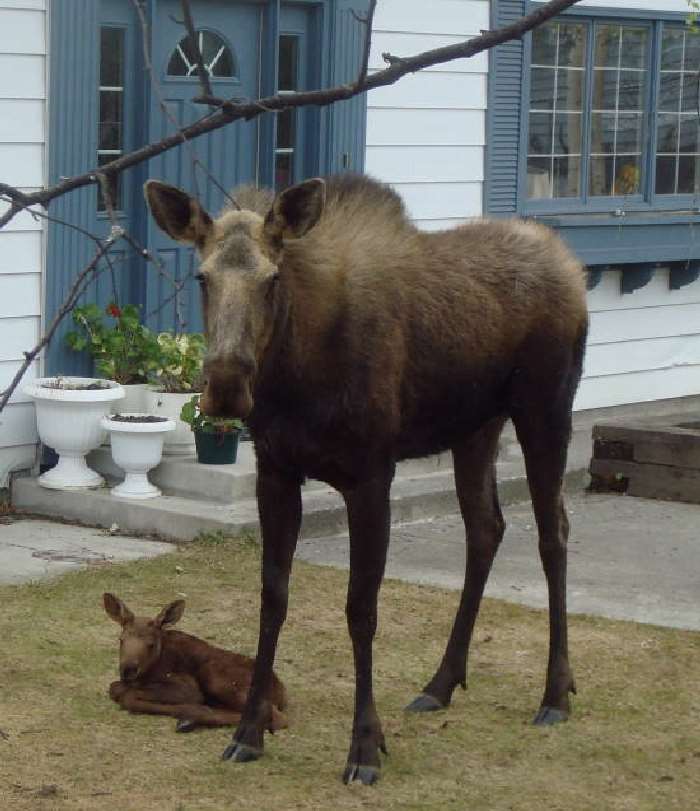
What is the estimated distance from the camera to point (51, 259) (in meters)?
9.79

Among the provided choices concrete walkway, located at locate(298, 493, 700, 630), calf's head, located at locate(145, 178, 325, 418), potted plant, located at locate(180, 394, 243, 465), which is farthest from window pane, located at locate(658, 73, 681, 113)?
calf's head, located at locate(145, 178, 325, 418)

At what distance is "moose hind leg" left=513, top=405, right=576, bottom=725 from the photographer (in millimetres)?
6445

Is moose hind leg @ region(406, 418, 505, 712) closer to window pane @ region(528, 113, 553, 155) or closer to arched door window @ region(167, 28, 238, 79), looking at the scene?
arched door window @ region(167, 28, 238, 79)

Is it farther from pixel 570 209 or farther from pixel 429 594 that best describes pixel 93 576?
pixel 570 209

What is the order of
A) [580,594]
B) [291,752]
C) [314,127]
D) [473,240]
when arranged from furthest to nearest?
[314,127], [580,594], [473,240], [291,752]

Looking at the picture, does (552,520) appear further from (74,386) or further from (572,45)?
(572,45)

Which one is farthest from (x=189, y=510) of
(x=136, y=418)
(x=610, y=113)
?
(x=610, y=113)

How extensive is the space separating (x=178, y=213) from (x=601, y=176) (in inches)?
336

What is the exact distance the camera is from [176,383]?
10062 mm

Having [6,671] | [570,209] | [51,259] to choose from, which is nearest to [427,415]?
[6,671]

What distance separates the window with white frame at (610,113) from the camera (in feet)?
42.6

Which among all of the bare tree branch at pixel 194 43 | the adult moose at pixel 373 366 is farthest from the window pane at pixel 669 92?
the bare tree branch at pixel 194 43

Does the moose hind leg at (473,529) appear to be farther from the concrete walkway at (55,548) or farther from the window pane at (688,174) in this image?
the window pane at (688,174)

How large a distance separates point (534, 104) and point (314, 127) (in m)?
2.34
